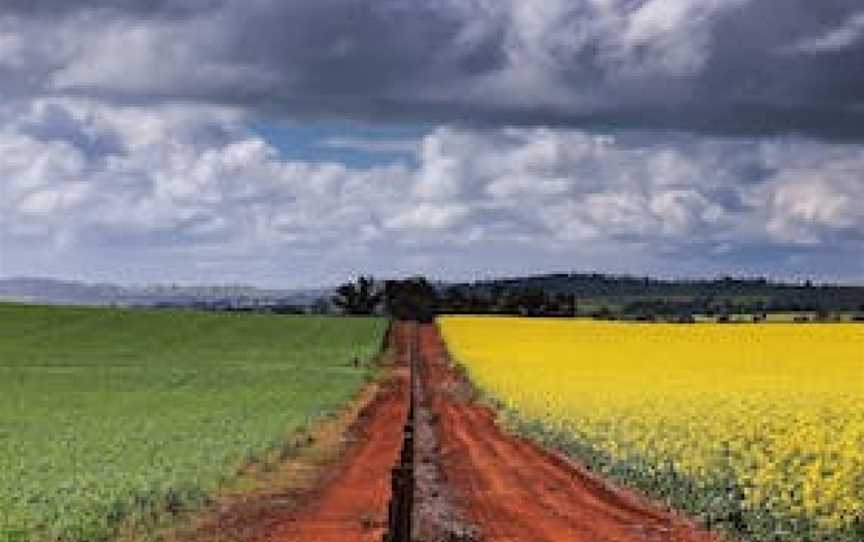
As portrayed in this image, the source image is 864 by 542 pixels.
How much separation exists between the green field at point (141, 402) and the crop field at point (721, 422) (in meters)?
7.22

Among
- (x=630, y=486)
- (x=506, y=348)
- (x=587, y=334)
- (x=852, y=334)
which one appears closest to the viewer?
(x=630, y=486)

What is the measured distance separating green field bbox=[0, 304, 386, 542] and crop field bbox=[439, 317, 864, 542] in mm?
7224

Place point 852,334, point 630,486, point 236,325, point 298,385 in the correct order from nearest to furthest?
point 630,486 → point 298,385 → point 852,334 → point 236,325

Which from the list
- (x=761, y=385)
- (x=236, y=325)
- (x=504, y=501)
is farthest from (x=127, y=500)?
(x=236, y=325)

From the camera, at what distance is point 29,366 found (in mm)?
81250

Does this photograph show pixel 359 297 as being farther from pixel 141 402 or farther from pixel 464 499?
pixel 464 499

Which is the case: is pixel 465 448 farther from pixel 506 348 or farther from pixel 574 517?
pixel 506 348

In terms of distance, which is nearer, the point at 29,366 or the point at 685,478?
the point at 685,478

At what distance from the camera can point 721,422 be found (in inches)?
1131

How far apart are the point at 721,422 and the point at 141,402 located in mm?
A: 30408

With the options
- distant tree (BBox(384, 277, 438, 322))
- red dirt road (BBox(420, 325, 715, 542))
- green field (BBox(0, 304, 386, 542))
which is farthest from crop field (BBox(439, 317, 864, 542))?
distant tree (BBox(384, 277, 438, 322))

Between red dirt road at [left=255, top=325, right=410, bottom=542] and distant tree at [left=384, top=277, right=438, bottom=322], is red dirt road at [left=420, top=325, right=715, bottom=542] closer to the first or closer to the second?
red dirt road at [left=255, top=325, right=410, bottom=542]

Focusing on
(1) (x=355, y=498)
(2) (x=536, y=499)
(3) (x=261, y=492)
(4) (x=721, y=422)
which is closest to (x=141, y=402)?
(3) (x=261, y=492)

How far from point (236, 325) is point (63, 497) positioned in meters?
102
